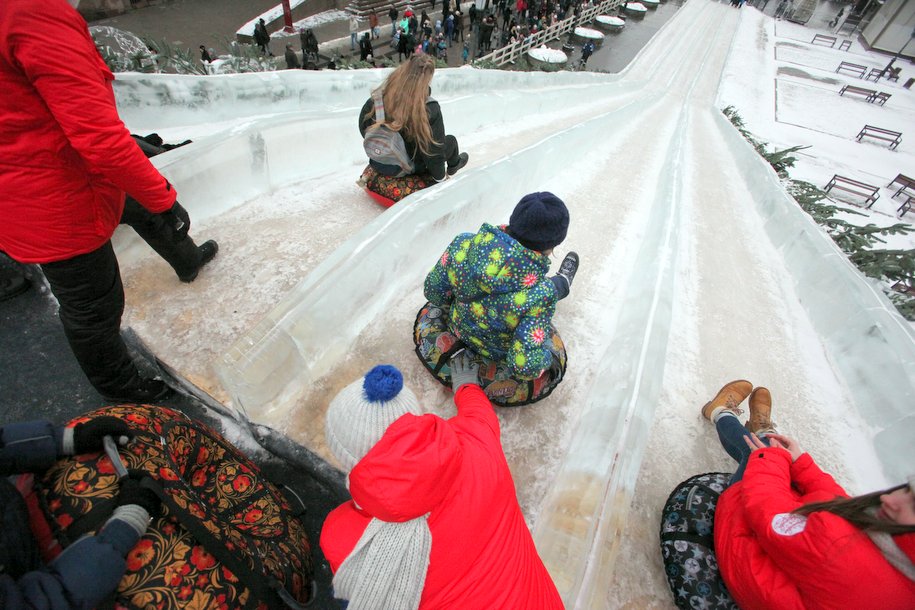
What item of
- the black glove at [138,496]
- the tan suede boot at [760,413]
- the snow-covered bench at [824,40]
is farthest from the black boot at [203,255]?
the snow-covered bench at [824,40]

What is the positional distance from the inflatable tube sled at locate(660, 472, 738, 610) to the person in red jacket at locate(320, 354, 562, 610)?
0.58 metres

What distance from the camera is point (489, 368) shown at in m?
1.88

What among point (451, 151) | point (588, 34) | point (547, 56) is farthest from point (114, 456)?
point (588, 34)

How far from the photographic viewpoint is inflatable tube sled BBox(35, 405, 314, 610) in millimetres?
945

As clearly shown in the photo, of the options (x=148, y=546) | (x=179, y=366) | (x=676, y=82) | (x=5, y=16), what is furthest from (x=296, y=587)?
(x=676, y=82)

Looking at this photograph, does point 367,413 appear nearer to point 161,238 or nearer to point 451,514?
point 451,514

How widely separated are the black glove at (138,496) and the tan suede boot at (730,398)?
2.41 m

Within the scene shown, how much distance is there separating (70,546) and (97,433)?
271 mm

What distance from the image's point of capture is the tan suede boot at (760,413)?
6.53 ft

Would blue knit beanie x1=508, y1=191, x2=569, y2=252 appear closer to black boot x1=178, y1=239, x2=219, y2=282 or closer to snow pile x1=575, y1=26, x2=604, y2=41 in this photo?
black boot x1=178, y1=239, x2=219, y2=282

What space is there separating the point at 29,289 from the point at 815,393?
4.56 metres

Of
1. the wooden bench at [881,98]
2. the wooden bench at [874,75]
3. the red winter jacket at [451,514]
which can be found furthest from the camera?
the wooden bench at [874,75]

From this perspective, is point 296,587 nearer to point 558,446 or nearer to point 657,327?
point 558,446

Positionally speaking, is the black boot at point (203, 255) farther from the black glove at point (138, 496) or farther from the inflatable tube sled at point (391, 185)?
the black glove at point (138, 496)
